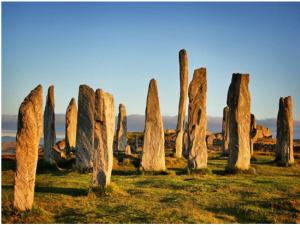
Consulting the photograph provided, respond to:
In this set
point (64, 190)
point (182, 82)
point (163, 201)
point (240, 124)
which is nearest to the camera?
point (163, 201)

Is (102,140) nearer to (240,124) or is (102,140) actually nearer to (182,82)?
(240,124)

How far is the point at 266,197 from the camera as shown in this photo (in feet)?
32.3

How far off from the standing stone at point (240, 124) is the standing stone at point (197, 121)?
1.33 metres

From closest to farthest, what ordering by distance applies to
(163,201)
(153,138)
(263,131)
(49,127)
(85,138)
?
1. (163,201)
2. (153,138)
3. (85,138)
4. (49,127)
5. (263,131)

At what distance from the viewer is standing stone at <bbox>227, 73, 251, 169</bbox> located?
48.6ft

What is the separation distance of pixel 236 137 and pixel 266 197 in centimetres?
522

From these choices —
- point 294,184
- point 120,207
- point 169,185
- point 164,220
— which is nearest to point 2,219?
point 120,207

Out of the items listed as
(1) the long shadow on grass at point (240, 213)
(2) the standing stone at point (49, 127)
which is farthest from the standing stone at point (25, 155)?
(2) the standing stone at point (49, 127)

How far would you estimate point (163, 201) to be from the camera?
9375 mm

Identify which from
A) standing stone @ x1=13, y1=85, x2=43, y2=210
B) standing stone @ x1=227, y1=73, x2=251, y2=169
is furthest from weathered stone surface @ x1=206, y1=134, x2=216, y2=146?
standing stone @ x1=13, y1=85, x2=43, y2=210

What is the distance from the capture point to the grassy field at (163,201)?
25.1ft

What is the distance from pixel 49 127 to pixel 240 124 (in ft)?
32.8

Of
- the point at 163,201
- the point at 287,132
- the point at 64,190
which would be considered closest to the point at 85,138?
the point at 64,190

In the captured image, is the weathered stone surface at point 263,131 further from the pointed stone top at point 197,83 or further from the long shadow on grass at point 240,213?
the long shadow on grass at point 240,213
